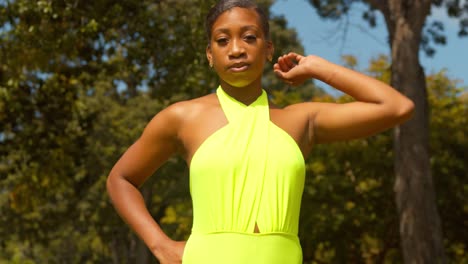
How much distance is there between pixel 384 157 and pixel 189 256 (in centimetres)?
2023

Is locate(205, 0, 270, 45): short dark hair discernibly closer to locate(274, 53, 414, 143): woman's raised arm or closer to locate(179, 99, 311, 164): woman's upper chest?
locate(274, 53, 414, 143): woman's raised arm

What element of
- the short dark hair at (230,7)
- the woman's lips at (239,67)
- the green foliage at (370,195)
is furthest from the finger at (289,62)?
the green foliage at (370,195)

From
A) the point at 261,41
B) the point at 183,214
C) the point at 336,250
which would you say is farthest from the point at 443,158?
the point at 261,41

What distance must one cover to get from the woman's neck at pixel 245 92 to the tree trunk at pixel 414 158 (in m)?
11.8

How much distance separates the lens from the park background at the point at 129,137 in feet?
51.9

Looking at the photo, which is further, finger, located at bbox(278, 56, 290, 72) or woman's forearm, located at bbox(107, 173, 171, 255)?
finger, located at bbox(278, 56, 290, 72)

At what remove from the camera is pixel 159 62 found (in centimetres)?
1662

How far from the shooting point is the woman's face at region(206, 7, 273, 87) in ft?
11.6

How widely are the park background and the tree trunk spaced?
125 inches

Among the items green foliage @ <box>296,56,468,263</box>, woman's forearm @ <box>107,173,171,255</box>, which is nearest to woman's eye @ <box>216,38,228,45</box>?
woman's forearm @ <box>107,173,171,255</box>

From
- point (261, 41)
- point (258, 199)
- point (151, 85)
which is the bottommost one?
point (258, 199)

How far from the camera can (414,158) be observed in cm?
1538

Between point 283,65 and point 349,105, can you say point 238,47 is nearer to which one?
point 283,65

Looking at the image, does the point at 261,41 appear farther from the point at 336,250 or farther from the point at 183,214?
the point at 183,214
